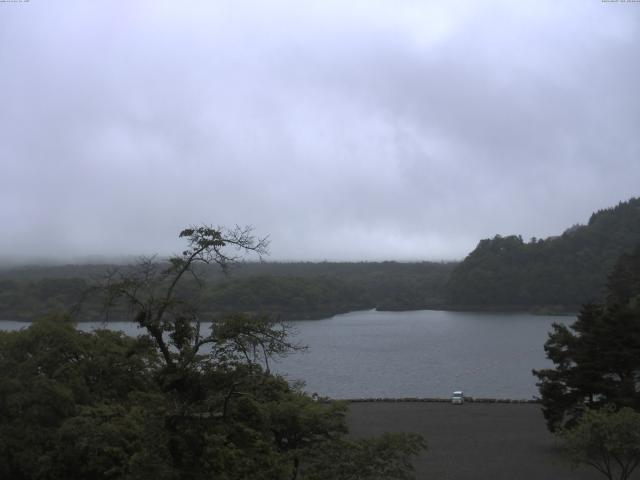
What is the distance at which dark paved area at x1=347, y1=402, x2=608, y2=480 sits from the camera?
56.7 feet

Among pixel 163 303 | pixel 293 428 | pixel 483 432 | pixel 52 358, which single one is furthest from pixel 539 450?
pixel 163 303

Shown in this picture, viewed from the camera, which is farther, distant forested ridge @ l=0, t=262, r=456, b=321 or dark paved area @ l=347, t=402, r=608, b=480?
distant forested ridge @ l=0, t=262, r=456, b=321

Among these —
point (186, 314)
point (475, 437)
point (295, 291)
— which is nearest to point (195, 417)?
point (186, 314)

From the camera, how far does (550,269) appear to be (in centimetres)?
10644

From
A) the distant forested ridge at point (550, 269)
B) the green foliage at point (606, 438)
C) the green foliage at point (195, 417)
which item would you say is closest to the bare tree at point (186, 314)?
the green foliage at point (195, 417)

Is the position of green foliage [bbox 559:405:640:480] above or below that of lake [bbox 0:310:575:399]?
above

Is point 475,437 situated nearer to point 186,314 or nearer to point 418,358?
point 186,314

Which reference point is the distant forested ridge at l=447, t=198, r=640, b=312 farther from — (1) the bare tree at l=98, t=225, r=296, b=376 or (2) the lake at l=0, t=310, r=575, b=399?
(1) the bare tree at l=98, t=225, r=296, b=376

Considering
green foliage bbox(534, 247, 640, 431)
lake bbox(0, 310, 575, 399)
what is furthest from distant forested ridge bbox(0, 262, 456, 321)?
green foliage bbox(534, 247, 640, 431)

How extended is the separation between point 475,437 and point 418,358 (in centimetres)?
2808

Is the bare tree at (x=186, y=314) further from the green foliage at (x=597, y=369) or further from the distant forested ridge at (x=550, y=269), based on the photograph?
the distant forested ridge at (x=550, y=269)

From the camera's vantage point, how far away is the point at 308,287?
9562 cm

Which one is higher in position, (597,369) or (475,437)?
(597,369)

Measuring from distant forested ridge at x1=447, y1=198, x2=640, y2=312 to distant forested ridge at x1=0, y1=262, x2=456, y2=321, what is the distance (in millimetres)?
8708
